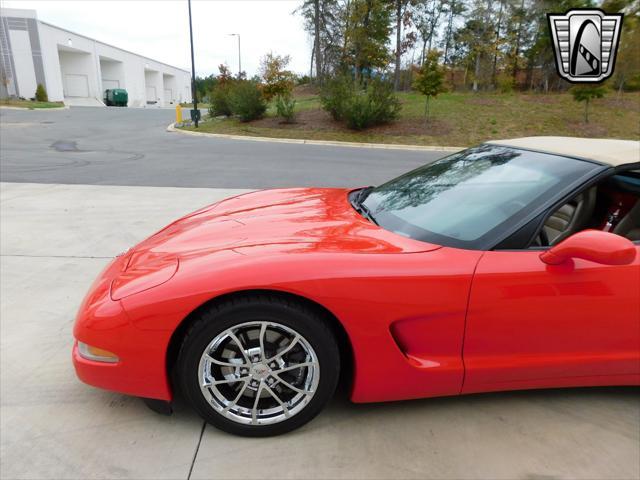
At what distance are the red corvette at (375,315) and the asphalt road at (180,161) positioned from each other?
5.94 m

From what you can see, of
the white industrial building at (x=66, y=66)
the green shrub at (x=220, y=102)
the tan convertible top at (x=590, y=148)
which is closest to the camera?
the tan convertible top at (x=590, y=148)

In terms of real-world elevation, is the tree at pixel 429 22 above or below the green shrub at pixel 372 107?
above

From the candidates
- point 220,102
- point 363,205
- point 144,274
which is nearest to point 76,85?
point 220,102

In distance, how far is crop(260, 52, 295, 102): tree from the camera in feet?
69.5

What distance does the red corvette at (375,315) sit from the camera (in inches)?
70.6

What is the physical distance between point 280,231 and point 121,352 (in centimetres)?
87

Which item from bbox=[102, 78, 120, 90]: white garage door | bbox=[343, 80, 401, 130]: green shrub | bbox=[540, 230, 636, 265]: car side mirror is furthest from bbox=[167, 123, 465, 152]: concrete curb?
bbox=[102, 78, 120, 90]: white garage door

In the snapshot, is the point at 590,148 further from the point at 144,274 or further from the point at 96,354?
the point at 96,354

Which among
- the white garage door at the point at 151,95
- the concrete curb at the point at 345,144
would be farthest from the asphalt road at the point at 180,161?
the white garage door at the point at 151,95

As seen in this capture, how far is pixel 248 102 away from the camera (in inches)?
822

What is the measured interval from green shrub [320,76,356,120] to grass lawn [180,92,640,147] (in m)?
0.67

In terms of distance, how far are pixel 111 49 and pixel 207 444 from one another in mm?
63850

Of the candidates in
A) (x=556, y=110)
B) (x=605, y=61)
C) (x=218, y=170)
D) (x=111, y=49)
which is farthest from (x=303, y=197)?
(x=111, y=49)

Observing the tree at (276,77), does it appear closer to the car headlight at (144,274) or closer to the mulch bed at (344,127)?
the mulch bed at (344,127)
